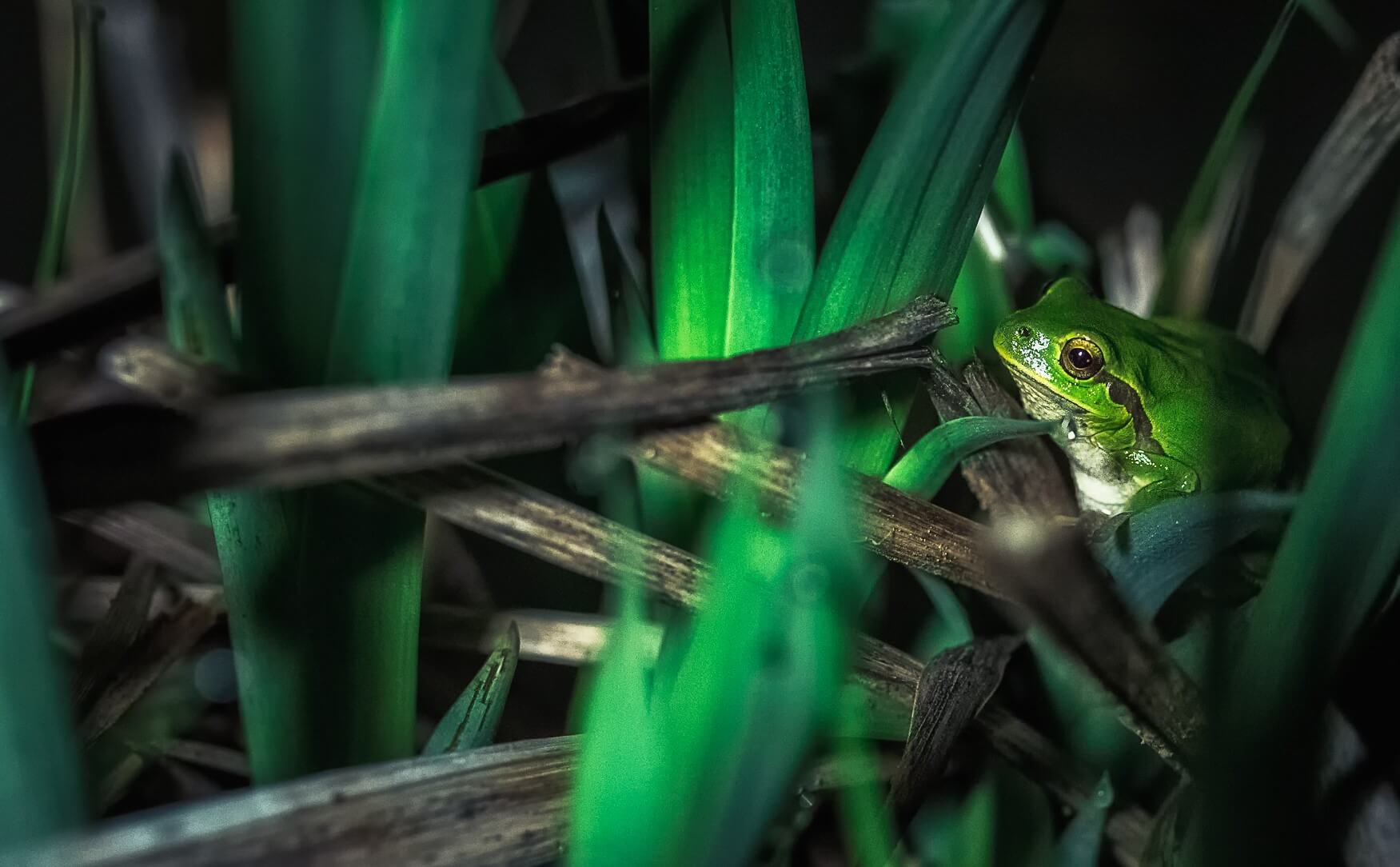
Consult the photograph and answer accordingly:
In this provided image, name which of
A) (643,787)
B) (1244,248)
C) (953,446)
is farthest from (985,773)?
(1244,248)

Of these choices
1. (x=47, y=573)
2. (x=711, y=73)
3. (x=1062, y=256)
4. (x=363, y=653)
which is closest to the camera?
(x=47, y=573)

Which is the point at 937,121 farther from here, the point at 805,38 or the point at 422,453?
the point at 805,38

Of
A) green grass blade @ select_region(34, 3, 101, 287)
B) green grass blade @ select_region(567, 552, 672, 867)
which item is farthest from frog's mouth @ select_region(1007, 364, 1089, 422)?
green grass blade @ select_region(34, 3, 101, 287)

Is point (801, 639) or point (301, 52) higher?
point (301, 52)

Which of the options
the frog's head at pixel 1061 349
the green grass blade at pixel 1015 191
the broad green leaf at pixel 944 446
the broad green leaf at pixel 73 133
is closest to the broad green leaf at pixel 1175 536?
the broad green leaf at pixel 944 446

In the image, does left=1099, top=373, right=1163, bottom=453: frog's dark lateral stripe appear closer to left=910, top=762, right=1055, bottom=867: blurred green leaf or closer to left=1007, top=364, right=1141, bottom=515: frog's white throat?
left=1007, top=364, right=1141, bottom=515: frog's white throat

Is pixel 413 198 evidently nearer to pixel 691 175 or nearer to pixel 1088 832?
pixel 691 175

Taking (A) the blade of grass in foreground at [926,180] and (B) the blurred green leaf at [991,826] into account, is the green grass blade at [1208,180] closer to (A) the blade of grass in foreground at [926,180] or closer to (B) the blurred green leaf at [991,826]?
(A) the blade of grass in foreground at [926,180]
